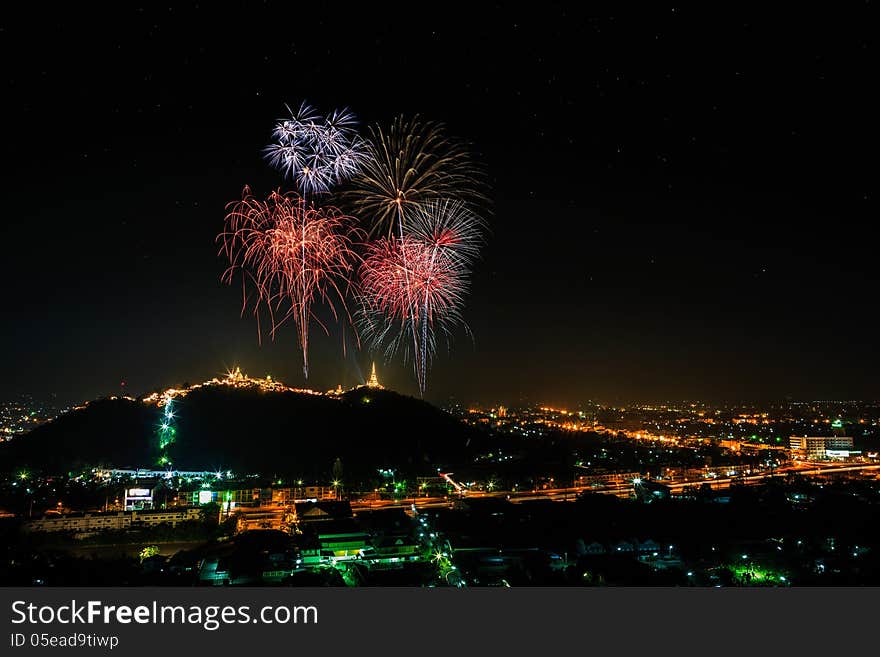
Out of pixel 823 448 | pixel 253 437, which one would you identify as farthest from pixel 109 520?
pixel 823 448

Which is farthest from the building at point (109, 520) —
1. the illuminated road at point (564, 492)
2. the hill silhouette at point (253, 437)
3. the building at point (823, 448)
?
the building at point (823, 448)

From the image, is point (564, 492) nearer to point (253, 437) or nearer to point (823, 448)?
point (253, 437)

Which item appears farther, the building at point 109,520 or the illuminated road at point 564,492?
the illuminated road at point 564,492

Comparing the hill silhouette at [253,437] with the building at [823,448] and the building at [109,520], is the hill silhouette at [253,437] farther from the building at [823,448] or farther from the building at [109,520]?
the building at [823,448]
